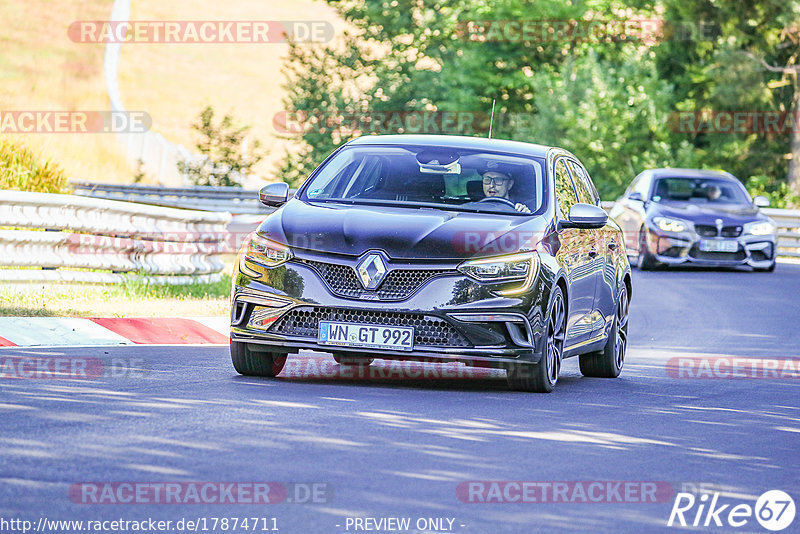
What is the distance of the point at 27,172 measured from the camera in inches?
757

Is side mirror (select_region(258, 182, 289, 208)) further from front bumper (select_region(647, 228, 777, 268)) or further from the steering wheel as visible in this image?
front bumper (select_region(647, 228, 777, 268))

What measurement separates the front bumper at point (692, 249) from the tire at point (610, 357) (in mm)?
12791

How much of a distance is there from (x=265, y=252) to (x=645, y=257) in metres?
16.6

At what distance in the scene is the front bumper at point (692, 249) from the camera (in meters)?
25.6

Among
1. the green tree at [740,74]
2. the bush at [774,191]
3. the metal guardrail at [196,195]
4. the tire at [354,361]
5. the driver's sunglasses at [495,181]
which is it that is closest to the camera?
the driver's sunglasses at [495,181]

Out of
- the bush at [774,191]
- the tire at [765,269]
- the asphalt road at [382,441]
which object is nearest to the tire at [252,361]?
the asphalt road at [382,441]

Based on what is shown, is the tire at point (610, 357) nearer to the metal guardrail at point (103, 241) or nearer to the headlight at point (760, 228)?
the metal guardrail at point (103, 241)

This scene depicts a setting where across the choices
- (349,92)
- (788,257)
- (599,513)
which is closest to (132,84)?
(349,92)

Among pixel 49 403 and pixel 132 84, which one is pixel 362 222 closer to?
pixel 49 403

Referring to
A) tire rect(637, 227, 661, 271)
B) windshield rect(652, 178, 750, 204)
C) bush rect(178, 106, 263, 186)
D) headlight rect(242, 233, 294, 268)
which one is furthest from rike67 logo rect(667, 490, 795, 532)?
bush rect(178, 106, 263, 186)

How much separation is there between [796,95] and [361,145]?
118ft

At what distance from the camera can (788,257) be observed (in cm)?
3422

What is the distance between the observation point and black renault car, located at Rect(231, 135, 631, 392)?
9914 millimetres

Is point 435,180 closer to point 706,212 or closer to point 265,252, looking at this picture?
point 265,252
